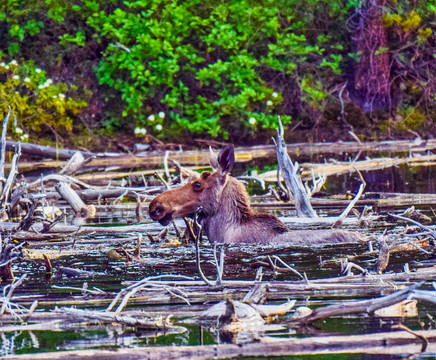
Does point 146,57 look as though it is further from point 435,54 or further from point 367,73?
point 435,54

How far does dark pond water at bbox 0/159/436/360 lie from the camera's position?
4.34 meters

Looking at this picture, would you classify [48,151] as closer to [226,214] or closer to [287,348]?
[226,214]

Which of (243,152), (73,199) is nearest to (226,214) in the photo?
(73,199)

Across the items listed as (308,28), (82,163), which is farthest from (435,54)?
(82,163)

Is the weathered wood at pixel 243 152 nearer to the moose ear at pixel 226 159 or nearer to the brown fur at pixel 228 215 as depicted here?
the brown fur at pixel 228 215

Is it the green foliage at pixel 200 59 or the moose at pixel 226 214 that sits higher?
the green foliage at pixel 200 59

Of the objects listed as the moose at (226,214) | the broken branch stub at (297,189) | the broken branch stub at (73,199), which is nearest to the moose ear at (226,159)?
the moose at (226,214)

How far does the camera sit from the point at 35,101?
2330cm

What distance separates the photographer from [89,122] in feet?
78.7

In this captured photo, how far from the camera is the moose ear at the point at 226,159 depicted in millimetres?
7992

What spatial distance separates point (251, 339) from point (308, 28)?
21398 mm

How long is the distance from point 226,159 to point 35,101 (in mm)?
15945

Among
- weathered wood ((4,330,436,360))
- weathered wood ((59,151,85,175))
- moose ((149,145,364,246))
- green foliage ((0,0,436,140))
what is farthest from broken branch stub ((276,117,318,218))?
green foliage ((0,0,436,140))

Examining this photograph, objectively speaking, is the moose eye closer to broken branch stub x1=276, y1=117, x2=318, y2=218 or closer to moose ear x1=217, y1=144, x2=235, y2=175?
moose ear x1=217, y1=144, x2=235, y2=175
